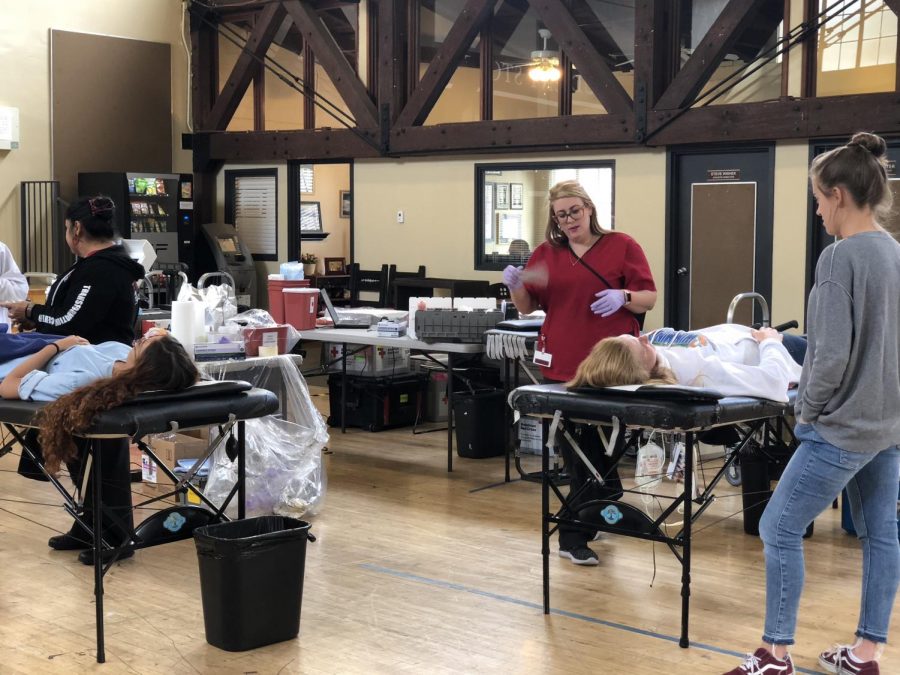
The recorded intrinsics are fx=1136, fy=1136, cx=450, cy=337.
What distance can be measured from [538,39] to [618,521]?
613cm

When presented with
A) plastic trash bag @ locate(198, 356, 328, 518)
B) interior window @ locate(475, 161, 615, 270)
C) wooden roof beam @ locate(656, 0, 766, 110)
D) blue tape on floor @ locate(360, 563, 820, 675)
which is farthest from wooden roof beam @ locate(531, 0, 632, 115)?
blue tape on floor @ locate(360, 563, 820, 675)

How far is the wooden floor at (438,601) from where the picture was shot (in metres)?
3.54

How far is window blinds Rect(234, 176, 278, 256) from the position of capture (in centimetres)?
1112

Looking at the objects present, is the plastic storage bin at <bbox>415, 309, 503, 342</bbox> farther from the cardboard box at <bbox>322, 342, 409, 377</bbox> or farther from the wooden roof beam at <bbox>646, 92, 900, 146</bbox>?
the wooden roof beam at <bbox>646, 92, 900, 146</bbox>

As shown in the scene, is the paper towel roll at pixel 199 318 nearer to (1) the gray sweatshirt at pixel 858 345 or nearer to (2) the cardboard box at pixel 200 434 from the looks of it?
(2) the cardboard box at pixel 200 434

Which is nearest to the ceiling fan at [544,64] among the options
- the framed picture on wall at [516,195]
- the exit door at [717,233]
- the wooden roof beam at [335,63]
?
the framed picture on wall at [516,195]

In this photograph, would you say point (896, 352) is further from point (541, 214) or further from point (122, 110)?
point (122, 110)

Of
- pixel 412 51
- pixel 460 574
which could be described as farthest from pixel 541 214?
pixel 460 574

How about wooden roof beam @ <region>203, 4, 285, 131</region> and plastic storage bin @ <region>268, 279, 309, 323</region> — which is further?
wooden roof beam @ <region>203, 4, 285, 131</region>

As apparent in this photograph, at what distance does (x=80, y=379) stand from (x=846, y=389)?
8.10ft

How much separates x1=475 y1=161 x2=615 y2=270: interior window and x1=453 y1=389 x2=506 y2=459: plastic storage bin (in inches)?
104

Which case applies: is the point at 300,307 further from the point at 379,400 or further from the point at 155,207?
the point at 155,207

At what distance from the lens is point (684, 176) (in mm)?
8312

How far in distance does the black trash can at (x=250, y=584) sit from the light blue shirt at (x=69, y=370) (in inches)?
27.7
